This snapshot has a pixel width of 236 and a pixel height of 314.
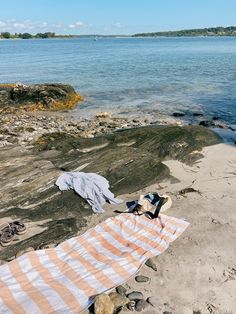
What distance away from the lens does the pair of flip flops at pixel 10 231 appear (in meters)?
9.61

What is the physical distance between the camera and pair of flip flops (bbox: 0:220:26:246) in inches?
378

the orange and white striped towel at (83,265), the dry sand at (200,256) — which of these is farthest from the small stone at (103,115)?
the orange and white striped towel at (83,265)

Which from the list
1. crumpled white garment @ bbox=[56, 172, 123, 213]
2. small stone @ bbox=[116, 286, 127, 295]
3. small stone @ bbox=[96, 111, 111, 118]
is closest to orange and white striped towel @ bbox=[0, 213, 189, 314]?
small stone @ bbox=[116, 286, 127, 295]

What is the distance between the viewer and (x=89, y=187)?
11695 mm

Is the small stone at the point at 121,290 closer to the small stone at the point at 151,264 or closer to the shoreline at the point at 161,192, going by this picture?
the shoreline at the point at 161,192

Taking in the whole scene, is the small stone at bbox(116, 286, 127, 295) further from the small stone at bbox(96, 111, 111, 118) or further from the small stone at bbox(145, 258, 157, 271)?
the small stone at bbox(96, 111, 111, 118)

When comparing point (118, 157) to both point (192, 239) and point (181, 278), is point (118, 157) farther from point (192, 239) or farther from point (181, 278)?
point (181, 278)

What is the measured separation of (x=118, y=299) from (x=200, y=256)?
2395 millimetres

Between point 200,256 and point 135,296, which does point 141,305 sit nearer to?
point 135,296

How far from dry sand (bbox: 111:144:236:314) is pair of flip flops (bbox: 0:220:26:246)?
3447 mm

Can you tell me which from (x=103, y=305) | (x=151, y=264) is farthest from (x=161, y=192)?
(x=103, y=305)

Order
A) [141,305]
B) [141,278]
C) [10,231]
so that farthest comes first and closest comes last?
[10,231] < [141,278] < [141,305]

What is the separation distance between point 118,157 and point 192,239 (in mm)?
4729

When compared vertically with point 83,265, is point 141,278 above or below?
below
